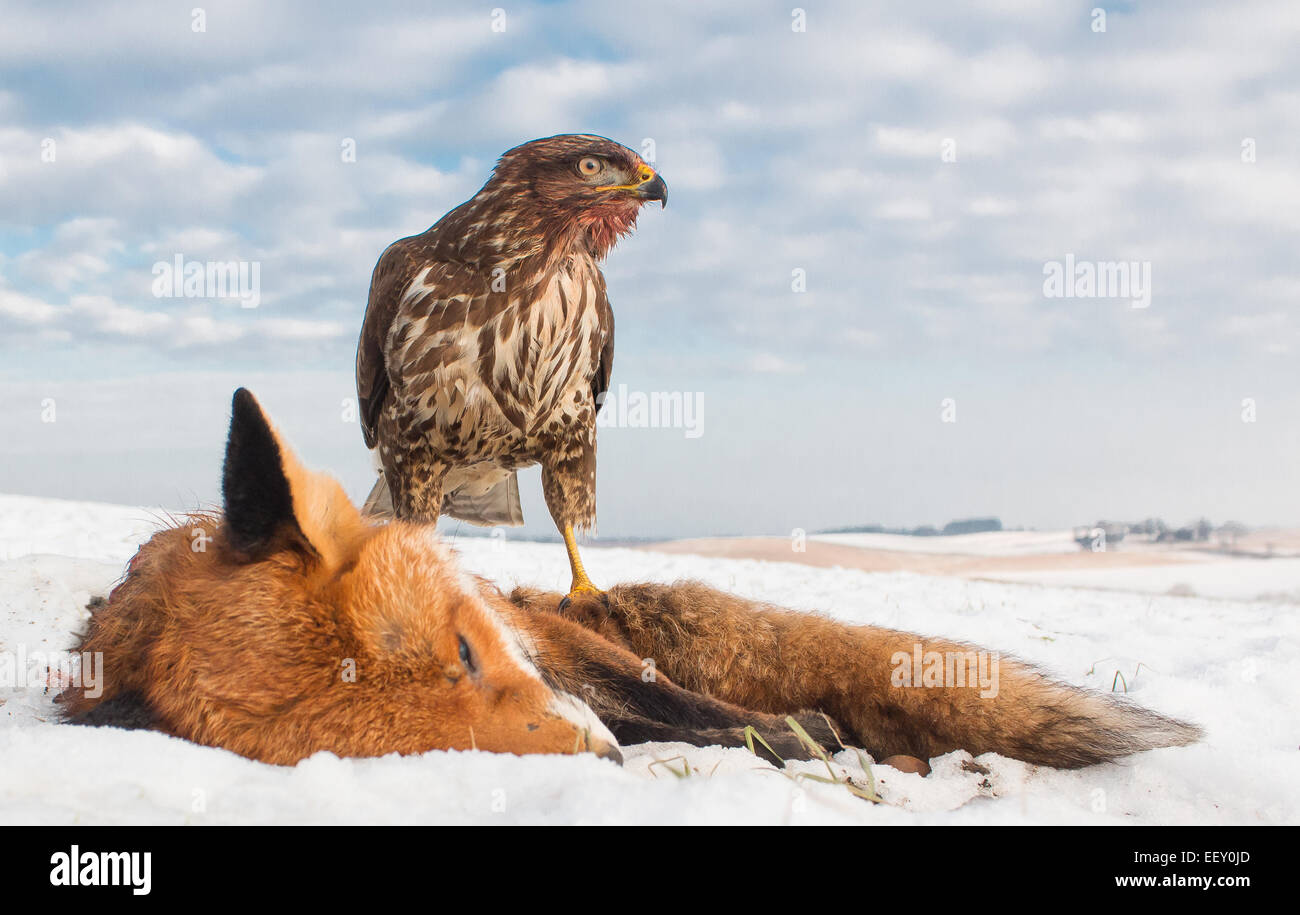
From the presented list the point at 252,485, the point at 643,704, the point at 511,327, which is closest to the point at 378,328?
the point at 511,327

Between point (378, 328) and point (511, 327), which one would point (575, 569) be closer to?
point (511, 327)

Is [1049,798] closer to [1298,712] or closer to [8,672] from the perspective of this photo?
[1298,712]

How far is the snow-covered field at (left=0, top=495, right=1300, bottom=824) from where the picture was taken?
1.86 m

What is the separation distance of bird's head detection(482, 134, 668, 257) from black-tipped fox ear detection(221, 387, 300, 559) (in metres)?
3.13

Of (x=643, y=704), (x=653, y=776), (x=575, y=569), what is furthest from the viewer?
(x=575, y=569)

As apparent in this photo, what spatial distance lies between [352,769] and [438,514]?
3400 millimetres

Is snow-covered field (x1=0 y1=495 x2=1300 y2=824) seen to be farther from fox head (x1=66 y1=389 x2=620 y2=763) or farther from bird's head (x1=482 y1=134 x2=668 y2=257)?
bird's head (x1=482 y1=134 x2=668 y2=257)

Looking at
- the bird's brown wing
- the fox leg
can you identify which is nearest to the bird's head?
the bird's brown wing

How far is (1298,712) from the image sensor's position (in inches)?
149

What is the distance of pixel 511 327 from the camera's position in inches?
192

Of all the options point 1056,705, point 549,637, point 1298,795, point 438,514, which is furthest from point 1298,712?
point 438,514

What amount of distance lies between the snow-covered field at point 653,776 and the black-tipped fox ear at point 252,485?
0.48 metres

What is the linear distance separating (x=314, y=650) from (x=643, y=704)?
121cm

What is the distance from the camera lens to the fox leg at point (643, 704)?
9.21 feet
